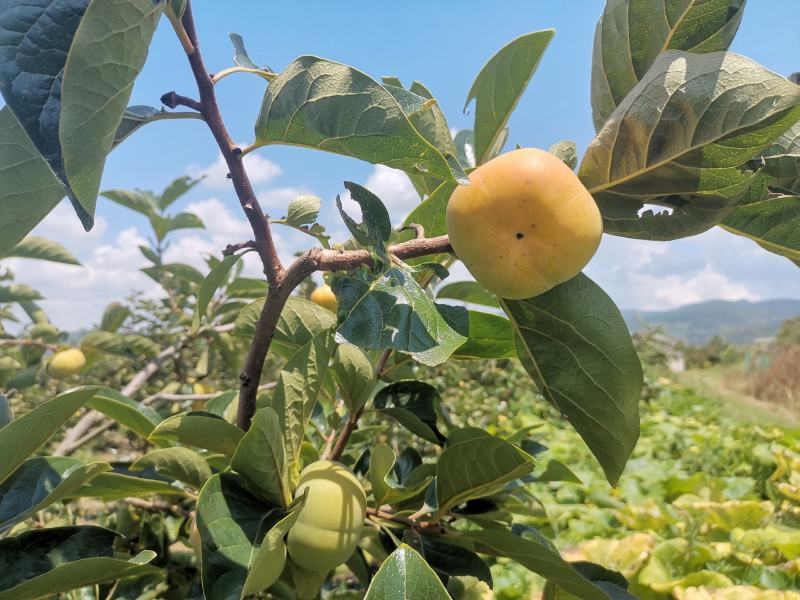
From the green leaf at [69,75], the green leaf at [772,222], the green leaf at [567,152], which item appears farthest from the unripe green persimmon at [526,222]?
the green leaf at [69,75]

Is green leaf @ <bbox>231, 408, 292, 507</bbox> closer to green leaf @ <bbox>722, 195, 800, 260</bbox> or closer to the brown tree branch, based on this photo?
the brown tree branch

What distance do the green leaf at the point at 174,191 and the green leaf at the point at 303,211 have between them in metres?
1.81

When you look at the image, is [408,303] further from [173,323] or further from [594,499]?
[594,499]

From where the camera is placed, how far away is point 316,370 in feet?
2.81

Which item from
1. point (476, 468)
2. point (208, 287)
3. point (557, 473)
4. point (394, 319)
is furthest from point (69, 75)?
point (557, 473)

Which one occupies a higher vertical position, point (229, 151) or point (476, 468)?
point (229, 151)

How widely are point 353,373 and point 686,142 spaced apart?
647 millimetres

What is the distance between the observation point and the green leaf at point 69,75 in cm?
45

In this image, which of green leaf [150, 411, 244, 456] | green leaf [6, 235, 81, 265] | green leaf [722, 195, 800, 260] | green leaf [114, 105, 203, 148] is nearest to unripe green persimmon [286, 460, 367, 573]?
green leaf [150, 411, 244, 456]

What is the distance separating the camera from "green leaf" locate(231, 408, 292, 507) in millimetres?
774

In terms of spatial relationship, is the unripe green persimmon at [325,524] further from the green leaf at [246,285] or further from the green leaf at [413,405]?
the green leaf at [246,285]

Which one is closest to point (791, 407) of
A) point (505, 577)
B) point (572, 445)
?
point (572, 445)

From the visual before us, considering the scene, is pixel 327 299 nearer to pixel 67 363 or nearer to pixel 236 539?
pixel 236 539

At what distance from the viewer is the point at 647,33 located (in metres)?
0.74
